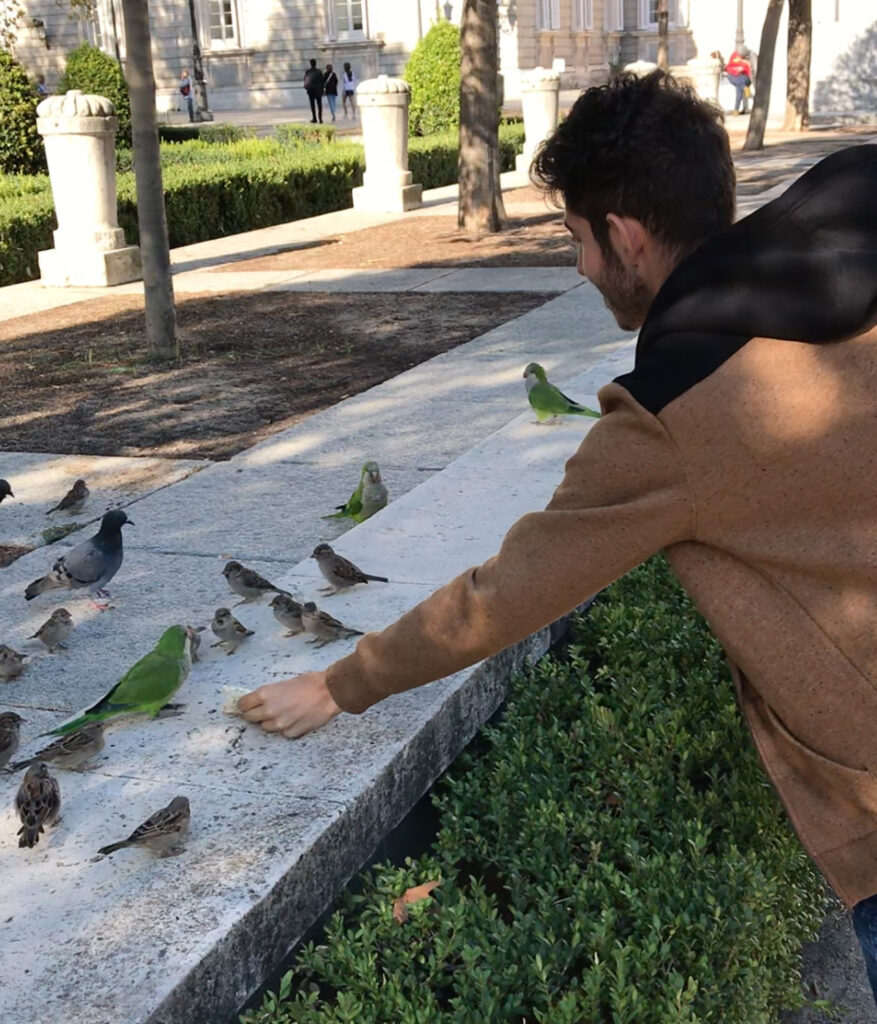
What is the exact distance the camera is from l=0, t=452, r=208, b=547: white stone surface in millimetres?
6945

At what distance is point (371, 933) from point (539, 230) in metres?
16.9

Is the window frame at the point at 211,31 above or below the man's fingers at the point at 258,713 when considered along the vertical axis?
above

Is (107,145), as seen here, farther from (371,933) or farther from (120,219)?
(371,933)

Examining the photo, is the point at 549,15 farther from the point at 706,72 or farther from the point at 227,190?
the point at 227,190

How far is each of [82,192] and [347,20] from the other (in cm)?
4558

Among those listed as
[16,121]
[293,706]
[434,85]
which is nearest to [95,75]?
[16,121]

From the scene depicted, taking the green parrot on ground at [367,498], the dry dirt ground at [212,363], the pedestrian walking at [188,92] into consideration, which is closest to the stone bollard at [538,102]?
the dry dirt ground at [212,363]

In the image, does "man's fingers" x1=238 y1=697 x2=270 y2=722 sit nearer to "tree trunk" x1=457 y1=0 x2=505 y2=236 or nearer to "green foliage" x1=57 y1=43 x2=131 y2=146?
"tree trunk" x1=457 y1=0 x2=505 y2=236

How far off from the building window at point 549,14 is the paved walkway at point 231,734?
54.7m

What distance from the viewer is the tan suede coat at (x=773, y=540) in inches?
80.6

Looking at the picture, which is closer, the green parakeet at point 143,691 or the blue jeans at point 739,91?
the green parakeet at point 143,691

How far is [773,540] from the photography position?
2.11 meters

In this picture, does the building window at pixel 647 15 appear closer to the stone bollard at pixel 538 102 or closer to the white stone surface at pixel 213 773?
the stone bollard at pixel 538 102

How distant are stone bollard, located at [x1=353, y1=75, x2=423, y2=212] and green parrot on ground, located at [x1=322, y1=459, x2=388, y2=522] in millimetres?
16762
